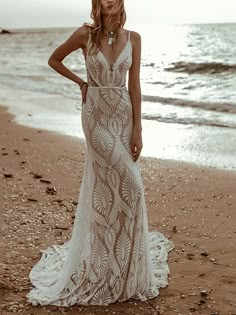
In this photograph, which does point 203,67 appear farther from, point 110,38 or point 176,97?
point 110,38

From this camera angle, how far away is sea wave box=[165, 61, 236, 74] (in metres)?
23.9

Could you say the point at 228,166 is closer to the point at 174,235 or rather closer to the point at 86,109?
the point at 174,235

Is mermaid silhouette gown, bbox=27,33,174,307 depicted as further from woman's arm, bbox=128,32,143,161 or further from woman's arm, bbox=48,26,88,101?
woman's arm, bbox=48,26,88,101

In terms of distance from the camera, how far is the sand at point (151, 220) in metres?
4.40

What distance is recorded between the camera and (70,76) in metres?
4.39

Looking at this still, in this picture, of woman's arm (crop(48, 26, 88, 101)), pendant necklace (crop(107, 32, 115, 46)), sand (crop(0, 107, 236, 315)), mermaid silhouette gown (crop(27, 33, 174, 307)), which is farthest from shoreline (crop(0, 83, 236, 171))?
pendant necklace (crop(107, 32, 115, 46))

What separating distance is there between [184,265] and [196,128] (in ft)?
21.4

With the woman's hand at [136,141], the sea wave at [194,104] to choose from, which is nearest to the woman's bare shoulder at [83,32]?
the woman's hand at [136,141]

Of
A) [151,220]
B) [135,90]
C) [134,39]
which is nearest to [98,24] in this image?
[134,39]

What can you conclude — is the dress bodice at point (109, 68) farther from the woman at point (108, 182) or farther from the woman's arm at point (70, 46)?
the woman's arm at point (70, 46)

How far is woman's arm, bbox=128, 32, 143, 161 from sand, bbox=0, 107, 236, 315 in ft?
3.91

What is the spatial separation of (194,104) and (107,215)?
10.9 m

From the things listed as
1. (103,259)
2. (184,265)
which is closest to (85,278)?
(103,259)

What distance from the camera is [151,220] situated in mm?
6156
